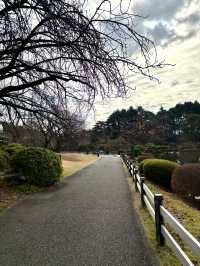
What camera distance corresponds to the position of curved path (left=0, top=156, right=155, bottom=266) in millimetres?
5562

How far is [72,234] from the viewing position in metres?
7.15

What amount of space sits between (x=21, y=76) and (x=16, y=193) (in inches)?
207

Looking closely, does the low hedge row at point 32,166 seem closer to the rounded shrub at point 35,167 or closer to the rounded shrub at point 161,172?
the rounded shrub at point 35,167

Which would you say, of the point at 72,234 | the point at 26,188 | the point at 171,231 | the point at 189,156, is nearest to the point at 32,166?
the point at 26,188

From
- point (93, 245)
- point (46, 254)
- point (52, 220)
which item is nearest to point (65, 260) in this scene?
point (46, 254)

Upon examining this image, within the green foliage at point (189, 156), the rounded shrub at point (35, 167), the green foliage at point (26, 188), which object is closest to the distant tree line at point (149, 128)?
the green foliage at point (189, 156)

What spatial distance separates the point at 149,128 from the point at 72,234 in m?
84.4

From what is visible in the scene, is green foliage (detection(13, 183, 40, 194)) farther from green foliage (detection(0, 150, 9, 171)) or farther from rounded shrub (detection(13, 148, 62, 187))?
green foliage (detection(0, 150, 9, 171))

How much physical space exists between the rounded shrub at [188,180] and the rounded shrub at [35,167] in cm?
595

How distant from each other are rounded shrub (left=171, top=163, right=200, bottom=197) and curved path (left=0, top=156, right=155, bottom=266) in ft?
12.5

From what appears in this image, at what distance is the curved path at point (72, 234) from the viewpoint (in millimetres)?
5562

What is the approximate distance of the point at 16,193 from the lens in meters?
13.9

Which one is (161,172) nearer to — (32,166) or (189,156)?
(32,166)

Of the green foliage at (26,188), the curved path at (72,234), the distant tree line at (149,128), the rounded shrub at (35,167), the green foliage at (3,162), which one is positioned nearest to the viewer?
the curved path at (72,234)
